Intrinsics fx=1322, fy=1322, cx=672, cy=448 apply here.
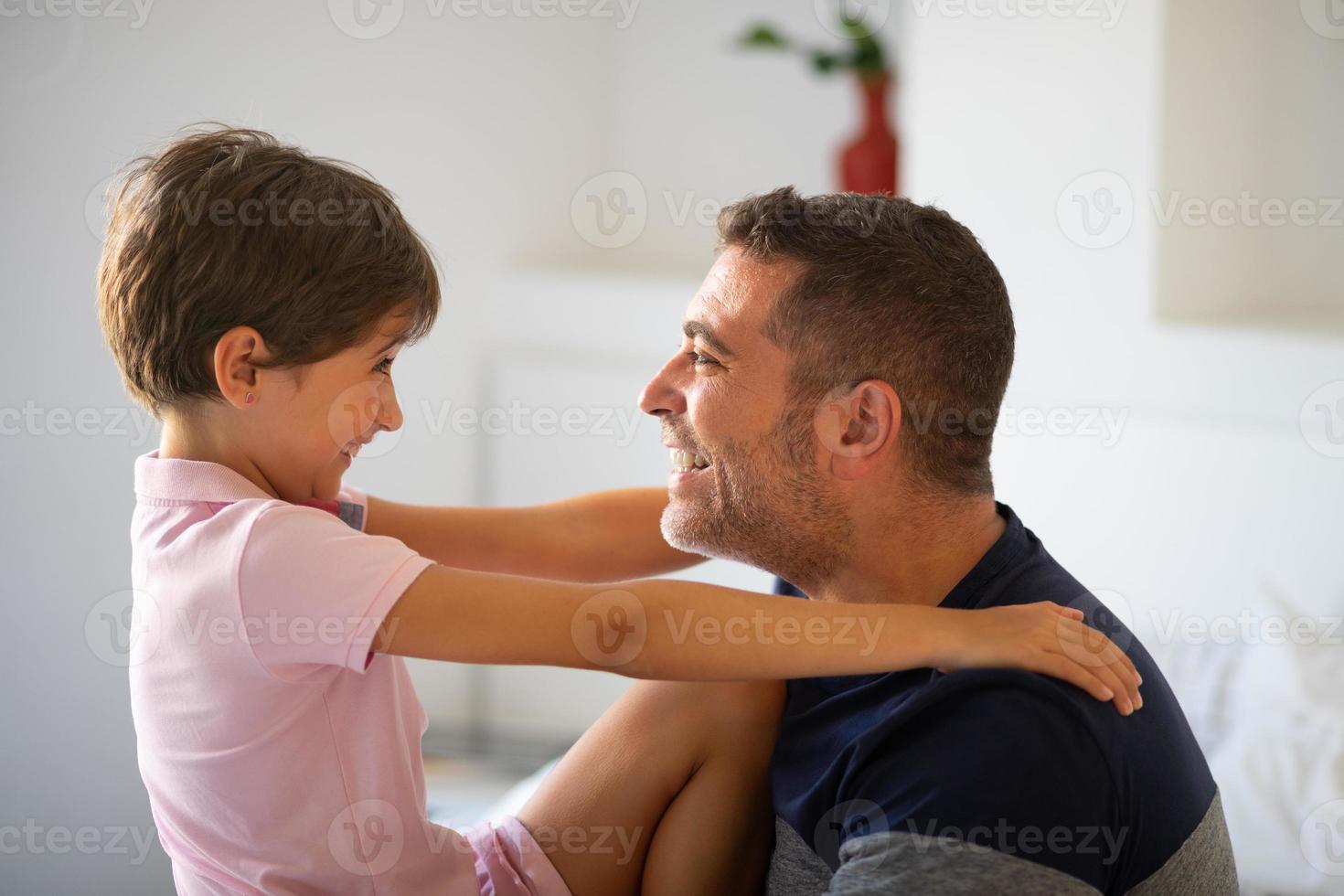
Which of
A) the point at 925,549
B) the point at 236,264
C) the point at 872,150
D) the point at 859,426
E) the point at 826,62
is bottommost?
the point at 925,549

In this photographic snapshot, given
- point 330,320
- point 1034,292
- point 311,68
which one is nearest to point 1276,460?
point 1034,292

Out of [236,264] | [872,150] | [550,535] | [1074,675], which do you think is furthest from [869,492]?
[872,150]

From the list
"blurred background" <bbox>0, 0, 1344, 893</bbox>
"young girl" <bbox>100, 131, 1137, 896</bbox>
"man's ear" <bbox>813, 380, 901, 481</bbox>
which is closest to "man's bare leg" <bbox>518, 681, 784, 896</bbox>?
"young girl" <bbox>100, 131, 1137, 896</bbox>

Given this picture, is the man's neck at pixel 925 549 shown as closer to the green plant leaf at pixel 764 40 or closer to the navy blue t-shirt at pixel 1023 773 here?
the navy blue t-shirt at pixel 1023 773

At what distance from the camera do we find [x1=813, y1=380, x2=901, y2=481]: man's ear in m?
1.42

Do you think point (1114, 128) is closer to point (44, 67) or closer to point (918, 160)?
point (918, 160)

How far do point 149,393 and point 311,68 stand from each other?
4.15 feet

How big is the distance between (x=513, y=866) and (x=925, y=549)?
58 cm

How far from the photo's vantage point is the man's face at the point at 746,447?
148 centimetres

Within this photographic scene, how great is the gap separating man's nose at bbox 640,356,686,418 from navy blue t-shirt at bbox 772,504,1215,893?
15.9 inches

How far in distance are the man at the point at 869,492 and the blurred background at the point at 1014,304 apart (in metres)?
0.66

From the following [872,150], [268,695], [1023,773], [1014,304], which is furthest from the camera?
[872,150]

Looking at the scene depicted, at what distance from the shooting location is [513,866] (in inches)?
58.8

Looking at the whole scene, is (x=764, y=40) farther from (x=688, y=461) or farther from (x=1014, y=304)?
(x=688, y=461)
